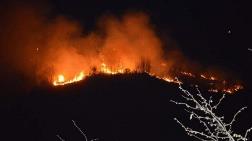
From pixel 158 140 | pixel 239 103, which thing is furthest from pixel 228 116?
pixel 158 140

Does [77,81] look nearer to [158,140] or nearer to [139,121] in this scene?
[139,121]

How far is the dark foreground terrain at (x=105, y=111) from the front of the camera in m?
74.4

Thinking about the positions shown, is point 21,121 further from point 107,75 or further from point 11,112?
point 107,75

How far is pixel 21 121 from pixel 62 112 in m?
6.86

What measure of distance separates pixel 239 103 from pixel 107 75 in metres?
24.8

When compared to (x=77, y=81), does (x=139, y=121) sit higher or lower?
lower

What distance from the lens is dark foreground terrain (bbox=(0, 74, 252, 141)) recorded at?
74.4 meters

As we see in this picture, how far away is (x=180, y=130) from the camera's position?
71938 mm

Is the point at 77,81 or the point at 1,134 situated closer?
the point at 1,134

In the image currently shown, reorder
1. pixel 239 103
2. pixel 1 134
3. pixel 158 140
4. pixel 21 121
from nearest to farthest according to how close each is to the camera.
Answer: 1. pixel 158 140
2. pixel 1 134
3. pixel 21 121
4. pixel 239 103

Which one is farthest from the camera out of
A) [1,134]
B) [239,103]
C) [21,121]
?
[239,103]

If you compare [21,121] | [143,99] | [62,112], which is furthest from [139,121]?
[21,121]

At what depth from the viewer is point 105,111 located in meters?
82.9

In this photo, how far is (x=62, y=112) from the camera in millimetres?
84500
